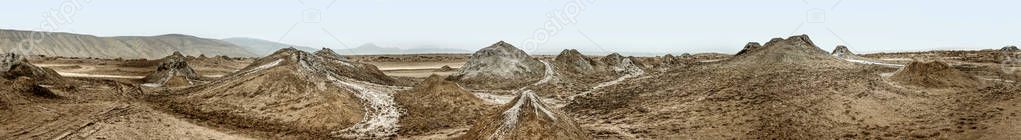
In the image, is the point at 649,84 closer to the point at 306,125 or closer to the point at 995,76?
the point at 995,76

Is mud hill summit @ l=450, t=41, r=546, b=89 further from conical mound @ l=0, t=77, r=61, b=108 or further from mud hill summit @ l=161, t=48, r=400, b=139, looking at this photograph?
conical mound @ l=0, t=77, r=61, b=108

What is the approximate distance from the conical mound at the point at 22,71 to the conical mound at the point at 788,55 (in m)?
26.5

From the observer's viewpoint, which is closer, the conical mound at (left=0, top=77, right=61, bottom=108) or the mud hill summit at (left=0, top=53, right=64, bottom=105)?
the conical mound at (left=0, top=77, right=61, bottom=108)

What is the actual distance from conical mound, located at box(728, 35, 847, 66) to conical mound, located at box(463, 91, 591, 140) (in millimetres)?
17010

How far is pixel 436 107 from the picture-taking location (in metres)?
25.9

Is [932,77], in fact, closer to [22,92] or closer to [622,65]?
[622,65]

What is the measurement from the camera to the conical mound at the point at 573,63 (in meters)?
42.2

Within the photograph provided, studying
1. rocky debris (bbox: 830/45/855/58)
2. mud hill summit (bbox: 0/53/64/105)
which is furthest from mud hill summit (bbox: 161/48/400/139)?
A: rocky debris (bbox: 830/45/855/58)

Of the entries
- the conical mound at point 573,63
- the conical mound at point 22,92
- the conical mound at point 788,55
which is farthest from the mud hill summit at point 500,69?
the conical mound at point 22,92

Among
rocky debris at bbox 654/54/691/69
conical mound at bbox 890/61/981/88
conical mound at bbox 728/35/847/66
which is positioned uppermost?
conical mound at bbox 728/35/847/66

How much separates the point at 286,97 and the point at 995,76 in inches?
991

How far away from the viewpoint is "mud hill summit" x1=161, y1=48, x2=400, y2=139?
23.1 metres

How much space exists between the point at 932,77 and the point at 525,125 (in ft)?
51.6

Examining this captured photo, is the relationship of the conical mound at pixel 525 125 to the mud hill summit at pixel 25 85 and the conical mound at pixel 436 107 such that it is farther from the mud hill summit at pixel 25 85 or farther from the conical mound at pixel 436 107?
the mud hill summit at pixel 25 85
